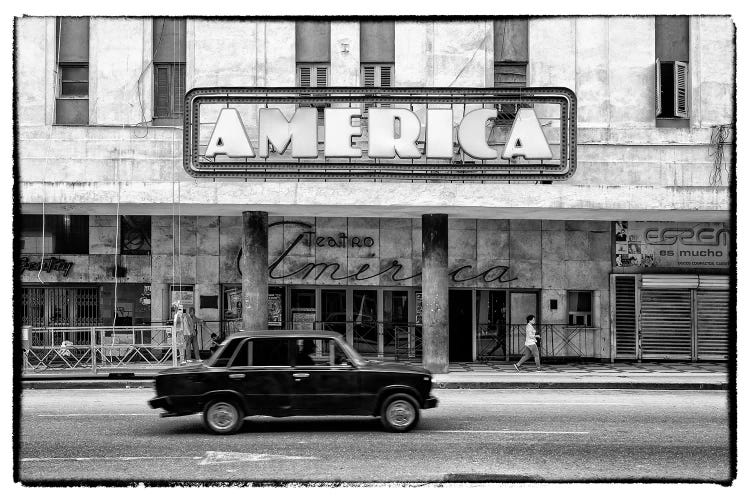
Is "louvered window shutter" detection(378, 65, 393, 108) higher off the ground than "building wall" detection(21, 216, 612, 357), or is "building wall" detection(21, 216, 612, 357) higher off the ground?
"louvered window shutter" detection(378, 65, 393, 108)

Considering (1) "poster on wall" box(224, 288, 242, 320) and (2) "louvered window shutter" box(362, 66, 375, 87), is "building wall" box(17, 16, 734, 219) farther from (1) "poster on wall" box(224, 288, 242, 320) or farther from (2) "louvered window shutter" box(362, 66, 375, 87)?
(1) "poster on wall" box(224, 288, 242, 320)

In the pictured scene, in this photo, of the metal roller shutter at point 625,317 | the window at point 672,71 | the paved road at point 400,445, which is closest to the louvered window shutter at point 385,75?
the window at point 672,71

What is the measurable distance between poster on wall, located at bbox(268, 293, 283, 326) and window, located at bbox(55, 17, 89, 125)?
766 centimetres

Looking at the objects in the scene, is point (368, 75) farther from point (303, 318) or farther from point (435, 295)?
point (303, 318)

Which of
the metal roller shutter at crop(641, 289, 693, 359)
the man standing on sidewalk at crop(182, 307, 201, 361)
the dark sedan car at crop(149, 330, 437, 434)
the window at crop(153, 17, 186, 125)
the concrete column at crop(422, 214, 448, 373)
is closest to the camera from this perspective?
the dark sedan car at crop(149, 330, 437, 434)

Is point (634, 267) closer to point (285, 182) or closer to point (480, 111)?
point (480, 111)

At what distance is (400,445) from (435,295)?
10.8m

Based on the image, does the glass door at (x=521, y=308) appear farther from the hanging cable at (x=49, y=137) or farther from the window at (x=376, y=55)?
the hanging cable at (x=49, y=137)

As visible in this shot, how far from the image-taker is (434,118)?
2245 centimetres

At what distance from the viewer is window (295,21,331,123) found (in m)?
24.8

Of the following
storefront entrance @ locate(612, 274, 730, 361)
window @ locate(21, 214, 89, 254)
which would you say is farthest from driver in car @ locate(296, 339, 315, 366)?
storefront entrance @ locate(612, 274, 730, 361)

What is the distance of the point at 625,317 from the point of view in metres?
26.7

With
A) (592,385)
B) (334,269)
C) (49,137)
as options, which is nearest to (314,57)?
(334,269)

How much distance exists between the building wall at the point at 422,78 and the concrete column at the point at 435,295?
6.31 ft
